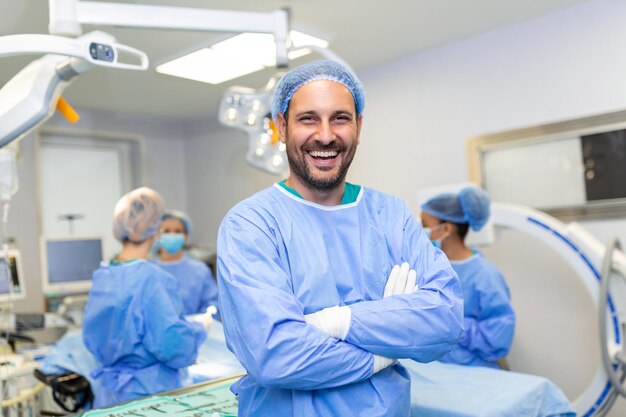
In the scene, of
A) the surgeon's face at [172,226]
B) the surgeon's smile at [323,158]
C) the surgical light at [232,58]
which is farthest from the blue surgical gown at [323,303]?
the surgeon's face at [172,226]

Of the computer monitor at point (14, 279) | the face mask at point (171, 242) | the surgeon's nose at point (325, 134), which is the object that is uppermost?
the surgeon's nose at point (325, 134)

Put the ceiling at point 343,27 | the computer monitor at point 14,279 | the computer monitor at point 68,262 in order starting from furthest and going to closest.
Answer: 1. the computer monitor at point 68,262
2. the computer monitor at point 14,279
3. the ceiling at point 343,27

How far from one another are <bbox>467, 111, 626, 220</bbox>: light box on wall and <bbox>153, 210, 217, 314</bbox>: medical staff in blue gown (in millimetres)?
1868

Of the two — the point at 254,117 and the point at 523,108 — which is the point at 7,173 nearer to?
the point at 254,117

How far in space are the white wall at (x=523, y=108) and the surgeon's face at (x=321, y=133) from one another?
2146 mm

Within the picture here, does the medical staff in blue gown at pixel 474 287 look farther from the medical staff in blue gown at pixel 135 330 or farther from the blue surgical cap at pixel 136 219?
the blue surgical cap at pixel 136 219

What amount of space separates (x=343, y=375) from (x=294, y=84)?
698 mm

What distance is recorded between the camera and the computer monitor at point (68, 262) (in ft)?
11.6

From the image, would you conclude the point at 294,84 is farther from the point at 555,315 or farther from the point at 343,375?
the point at 555,315

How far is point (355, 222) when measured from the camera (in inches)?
55.3

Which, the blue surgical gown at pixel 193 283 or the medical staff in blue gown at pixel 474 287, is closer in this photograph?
the medical staff in blue gown at pixel 474 287

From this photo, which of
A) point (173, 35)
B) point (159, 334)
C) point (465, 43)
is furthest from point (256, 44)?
point (159, 334)

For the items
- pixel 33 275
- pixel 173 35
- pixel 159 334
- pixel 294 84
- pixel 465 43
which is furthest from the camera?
pixel 33 275

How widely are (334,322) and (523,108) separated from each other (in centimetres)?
250
